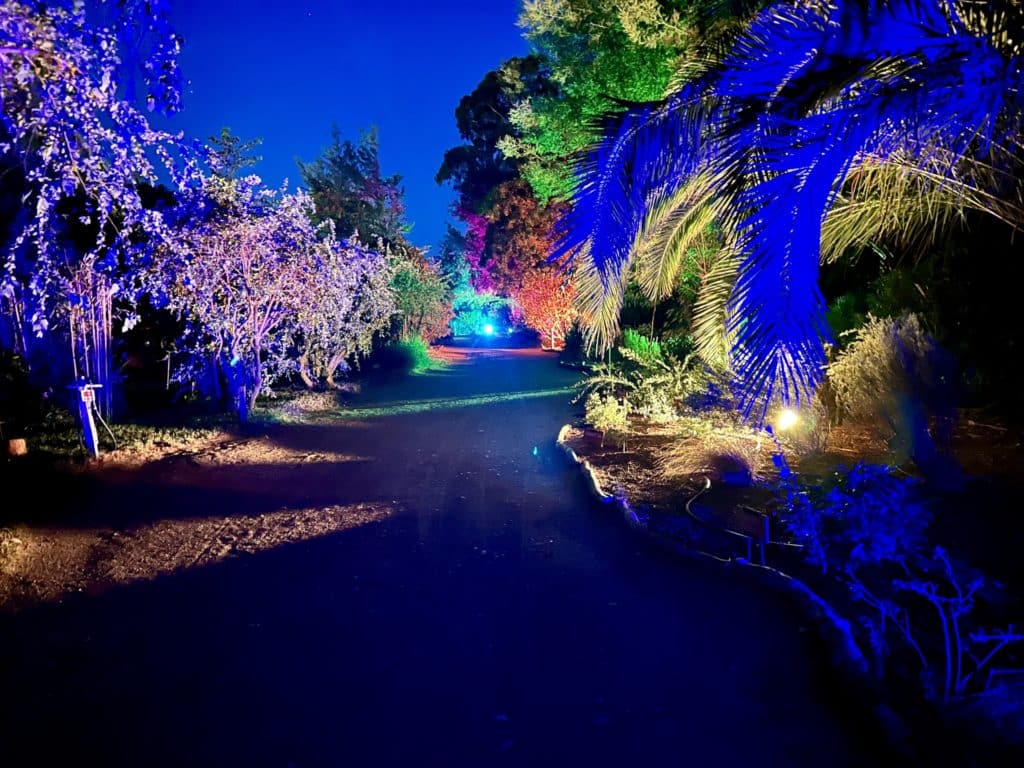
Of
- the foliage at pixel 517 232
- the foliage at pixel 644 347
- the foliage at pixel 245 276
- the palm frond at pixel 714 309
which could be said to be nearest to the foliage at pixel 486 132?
the foliage at pixel 517 232

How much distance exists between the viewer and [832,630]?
3.63 metres

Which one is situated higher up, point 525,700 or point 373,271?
point 373,271

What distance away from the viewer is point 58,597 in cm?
461

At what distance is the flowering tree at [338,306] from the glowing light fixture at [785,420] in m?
8.14

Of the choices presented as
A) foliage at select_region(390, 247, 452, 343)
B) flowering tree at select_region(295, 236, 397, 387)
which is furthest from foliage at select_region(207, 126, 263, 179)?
flowering tree at select_region(295, 236, 397, 387)

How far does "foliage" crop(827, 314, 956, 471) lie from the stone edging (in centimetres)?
256

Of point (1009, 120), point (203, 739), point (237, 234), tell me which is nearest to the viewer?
point (203, 739)

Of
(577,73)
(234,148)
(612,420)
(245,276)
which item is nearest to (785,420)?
(612,420)

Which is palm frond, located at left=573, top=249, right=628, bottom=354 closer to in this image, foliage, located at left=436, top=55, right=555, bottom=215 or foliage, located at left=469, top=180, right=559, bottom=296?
Result: foliage, located at left=469, top=180, right=559, bottom=296

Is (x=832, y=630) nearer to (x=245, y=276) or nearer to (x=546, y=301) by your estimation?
(x=245, y=276)

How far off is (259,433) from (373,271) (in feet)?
17.2

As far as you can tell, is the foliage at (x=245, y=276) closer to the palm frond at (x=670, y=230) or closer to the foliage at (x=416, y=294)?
the palm frond at (x=670, y=230)

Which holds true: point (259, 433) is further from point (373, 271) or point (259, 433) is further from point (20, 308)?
point (373, 271)

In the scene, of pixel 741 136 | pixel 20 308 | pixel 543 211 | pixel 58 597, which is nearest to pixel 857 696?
pixel 741 136
